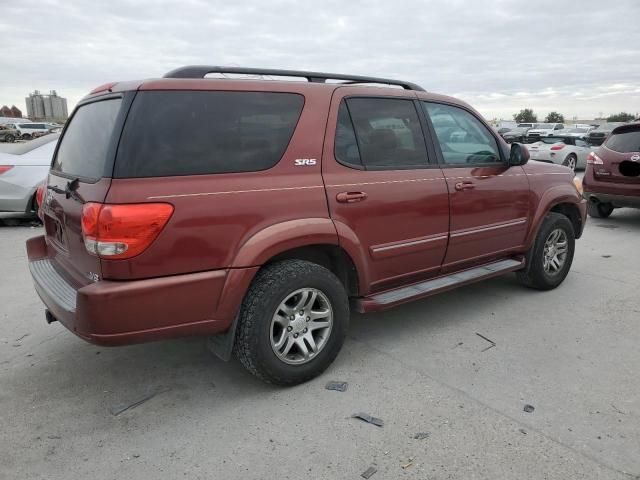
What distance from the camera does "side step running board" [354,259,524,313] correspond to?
11.8 feet

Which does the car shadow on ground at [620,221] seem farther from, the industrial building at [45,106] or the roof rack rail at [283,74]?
the industrial building at [45,106]

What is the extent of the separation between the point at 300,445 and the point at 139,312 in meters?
1.07

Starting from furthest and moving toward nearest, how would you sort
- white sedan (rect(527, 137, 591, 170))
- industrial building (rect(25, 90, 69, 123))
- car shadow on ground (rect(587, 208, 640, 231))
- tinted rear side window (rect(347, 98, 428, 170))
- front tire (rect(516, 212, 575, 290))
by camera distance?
industrial building (rect(25, 90, 69, 123)) → white sedan (rect(527, 137, 591, 170)) → car shadow on ground (rect(587, 208, 640, 231)) → front tire (rect(516, 212, 575, 290)) → tinted rear side window (rect(347, 98, 428, 170))

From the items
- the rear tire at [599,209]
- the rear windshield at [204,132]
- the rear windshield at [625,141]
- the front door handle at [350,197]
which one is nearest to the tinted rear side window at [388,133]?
the front door handle at [350,197]

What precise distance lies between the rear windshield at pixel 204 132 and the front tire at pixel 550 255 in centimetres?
286

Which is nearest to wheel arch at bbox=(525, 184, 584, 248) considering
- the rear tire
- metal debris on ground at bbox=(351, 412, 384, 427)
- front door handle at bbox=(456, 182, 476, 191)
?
front door handle at bbox=(456, 182, 476, 191)

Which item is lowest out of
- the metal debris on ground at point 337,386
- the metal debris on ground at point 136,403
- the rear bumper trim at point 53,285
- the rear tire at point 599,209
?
the metal debris on ground at point 136,403

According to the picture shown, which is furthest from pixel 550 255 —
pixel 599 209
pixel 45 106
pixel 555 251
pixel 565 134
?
pixel 45 106

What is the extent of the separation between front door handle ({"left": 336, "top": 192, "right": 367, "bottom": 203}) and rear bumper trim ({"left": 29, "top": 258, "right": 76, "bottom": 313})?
5.39 feet

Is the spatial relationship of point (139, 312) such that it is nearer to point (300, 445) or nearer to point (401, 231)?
point (300, 445)

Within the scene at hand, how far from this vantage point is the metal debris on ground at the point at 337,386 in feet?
10.6

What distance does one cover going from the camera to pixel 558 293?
5066mm

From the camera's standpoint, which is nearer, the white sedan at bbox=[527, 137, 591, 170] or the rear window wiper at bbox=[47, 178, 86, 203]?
the rear window wiper at bbox=[47, 178, 86, 203]

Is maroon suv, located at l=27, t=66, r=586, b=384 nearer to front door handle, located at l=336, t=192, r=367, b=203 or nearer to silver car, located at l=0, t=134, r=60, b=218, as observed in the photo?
front door handle, located at l=336, t=192, r=367, b=203
